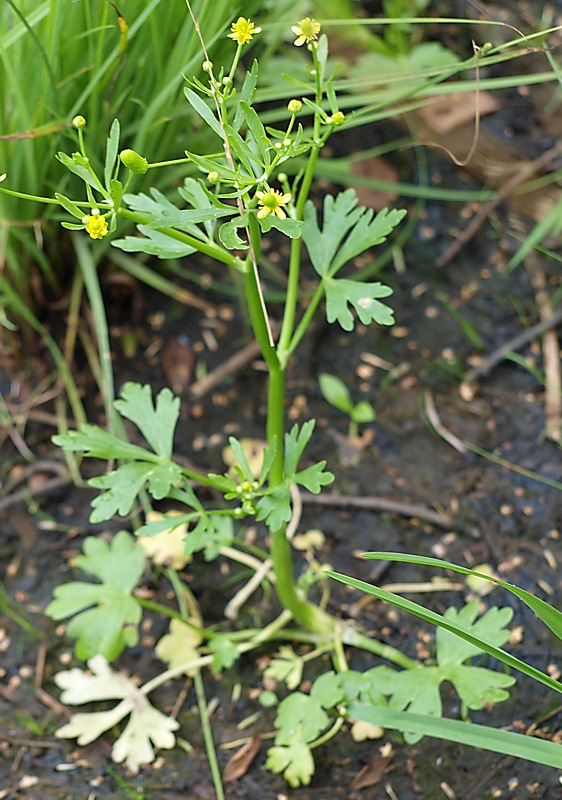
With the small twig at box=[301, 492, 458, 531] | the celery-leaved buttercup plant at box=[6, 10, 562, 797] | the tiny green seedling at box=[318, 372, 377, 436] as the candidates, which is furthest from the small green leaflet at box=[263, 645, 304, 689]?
the tiny green seedling at box=[318, 372, 377, 436]

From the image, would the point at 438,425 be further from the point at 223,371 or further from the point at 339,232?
the point at 339,232

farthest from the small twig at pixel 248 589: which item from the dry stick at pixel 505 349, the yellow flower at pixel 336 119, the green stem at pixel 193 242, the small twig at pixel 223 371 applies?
the yellow flower at pixel 336 119

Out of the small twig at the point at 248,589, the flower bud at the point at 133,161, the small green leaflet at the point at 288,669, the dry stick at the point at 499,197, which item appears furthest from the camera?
the dry stick at the point at 499,197

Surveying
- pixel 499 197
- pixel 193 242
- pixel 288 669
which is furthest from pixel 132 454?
pixel 499 197

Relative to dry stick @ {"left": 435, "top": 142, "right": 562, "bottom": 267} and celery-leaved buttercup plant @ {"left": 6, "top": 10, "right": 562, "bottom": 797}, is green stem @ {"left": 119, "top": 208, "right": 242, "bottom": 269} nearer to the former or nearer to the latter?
celery-leaved buttercup plant @ {"left": 6, "top": 10, "right": 562, "bottom": 797}

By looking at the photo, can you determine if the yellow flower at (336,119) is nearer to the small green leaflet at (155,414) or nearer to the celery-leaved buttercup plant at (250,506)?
the celery-leaved buttercup plant at (250,506)

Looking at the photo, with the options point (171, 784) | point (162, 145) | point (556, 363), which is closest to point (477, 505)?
point (556, 363)

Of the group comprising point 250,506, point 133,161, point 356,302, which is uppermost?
point 133,161
